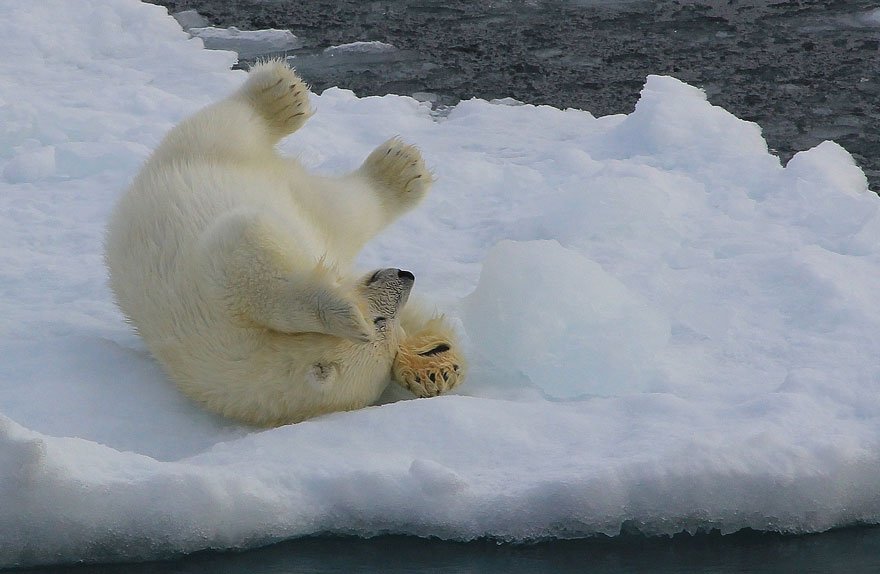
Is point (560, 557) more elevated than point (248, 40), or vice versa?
point (248, 40)

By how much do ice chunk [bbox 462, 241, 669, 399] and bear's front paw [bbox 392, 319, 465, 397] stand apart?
0.26 metres

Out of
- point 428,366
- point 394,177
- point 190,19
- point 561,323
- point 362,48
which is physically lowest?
point 428,366

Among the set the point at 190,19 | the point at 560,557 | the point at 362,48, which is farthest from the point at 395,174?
the point at 190,19

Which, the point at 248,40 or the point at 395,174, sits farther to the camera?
the point at 248,40

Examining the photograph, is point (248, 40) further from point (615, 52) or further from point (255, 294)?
point (255, 294)

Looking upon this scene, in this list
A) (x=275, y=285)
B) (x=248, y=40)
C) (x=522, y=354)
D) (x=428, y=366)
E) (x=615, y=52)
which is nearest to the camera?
(x=275, y=285)

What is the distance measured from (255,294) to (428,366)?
63 centimetres

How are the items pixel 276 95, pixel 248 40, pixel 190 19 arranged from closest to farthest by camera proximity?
pixel 276 95, pixel 248 40, pixel 190 19

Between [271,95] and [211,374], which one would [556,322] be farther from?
[271,95]

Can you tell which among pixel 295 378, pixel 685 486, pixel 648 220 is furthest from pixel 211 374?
pixel 648 220

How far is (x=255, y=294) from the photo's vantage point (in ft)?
12.6

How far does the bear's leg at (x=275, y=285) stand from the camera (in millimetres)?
3744

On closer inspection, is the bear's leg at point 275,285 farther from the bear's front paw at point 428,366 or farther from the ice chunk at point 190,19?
the ice chunk at point 190,19

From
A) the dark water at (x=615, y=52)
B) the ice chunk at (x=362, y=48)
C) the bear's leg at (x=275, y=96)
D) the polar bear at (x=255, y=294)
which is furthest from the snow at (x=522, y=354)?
the ice chunk at (x=362, y=48)
